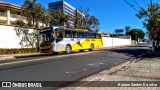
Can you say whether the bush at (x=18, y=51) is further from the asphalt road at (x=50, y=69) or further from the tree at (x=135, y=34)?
the tree at (x=135, y=34)

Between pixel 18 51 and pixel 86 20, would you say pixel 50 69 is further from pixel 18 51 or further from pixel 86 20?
pixel 86 20

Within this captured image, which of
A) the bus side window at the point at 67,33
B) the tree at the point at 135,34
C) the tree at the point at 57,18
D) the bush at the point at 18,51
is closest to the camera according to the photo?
the bush at the point at 18,51

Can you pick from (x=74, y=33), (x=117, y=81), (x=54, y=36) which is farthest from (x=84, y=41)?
(x=117, y=81)

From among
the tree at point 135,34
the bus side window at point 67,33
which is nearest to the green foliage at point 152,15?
the bus side window at point 67,33

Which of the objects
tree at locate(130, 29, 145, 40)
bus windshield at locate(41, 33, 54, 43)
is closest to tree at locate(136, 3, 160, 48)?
bus windshield at locate(41, 33, 54, 43)

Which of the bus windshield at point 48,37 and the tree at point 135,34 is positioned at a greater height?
the tree at point 135,34

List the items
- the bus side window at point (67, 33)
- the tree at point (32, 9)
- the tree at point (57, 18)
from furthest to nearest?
the tree at point (57, 18) < the tree at point (32, 9) < the bus side window at point (67, 33)

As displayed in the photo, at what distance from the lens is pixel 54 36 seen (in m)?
26.3

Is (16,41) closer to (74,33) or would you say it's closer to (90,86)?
(74,33)

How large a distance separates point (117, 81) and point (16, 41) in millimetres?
23235

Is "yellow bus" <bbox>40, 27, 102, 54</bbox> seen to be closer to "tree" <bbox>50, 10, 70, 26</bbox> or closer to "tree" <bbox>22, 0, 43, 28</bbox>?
"tree" <bbox>22, 0, 43, 28</bbox>

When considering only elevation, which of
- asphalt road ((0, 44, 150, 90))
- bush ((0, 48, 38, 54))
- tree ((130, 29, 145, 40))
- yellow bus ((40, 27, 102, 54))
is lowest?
asphalt road ((0, 44, 150, 90))

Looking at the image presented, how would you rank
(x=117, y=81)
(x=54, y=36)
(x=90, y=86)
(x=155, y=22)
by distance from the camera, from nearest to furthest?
(x=90, y=86) → (x=117, y=81) → (x=54, y=36) → (x=155, y=22)

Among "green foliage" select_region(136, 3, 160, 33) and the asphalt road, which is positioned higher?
"green foliage" select_region(136, 3, 160, 33)
